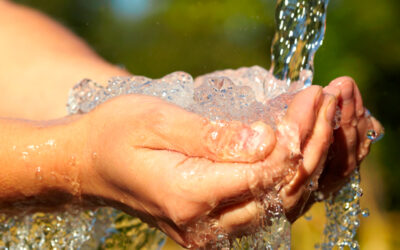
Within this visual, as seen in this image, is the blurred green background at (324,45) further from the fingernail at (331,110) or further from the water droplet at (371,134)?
the fingernail at (331,110)

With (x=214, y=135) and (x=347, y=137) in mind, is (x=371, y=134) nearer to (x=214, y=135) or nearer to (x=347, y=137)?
(x=347, y=137)

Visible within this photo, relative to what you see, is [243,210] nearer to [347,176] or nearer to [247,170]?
[247,170]

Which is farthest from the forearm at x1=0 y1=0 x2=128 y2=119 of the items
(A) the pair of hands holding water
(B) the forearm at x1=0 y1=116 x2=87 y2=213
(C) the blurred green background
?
(C) the blurred green background

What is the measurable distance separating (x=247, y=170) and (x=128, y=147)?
0.68 feet

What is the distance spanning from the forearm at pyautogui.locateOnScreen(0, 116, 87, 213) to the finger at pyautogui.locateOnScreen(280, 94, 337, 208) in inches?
14.5

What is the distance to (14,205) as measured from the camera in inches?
45.6

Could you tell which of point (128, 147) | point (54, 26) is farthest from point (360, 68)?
point (128, 147)

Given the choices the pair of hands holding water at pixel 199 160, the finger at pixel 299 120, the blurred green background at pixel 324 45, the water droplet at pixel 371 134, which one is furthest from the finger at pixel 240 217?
the blurred green background at pixel 324 45

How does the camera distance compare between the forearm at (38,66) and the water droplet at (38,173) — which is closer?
the water droplet at (38,173)

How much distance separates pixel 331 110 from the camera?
0.97m

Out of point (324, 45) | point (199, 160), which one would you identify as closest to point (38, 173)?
point (199, 160)

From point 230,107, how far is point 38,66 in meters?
0.79

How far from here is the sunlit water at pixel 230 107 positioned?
3.20 feet

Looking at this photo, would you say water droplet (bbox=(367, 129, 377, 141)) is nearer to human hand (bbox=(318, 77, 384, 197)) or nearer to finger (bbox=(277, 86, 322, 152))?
human hand (bbox=(318, 77, 384, 197))
